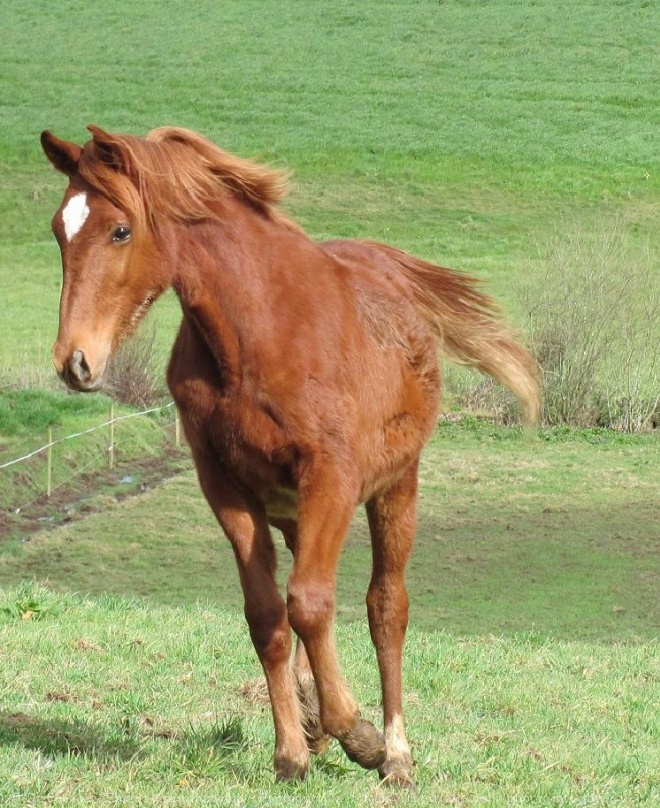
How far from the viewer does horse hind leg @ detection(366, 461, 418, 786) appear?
5.34m

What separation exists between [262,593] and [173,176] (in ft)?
5.11

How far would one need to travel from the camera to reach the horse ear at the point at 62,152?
14.2ft

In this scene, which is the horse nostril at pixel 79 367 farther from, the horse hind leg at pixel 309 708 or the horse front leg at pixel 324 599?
the horse hind leg at pixel 309 708

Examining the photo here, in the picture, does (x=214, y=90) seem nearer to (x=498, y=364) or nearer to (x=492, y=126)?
(x=492, y=126)

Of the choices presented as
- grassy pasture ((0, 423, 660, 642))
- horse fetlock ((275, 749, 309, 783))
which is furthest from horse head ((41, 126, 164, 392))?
grassy pasture ((0, 423, 660, 642))

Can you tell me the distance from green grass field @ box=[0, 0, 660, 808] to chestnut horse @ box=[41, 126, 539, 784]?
0.57 metres

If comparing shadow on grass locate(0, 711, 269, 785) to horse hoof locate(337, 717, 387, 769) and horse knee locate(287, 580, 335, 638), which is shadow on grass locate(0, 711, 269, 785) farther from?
horse knee locate(287, 580, 335, 638)

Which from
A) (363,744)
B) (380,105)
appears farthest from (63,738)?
(380,105)

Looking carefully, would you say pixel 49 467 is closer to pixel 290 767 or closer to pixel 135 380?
pixel 135 380

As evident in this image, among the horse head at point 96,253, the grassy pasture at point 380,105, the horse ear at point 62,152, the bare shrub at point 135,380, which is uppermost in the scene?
the horse ear at point 62,152

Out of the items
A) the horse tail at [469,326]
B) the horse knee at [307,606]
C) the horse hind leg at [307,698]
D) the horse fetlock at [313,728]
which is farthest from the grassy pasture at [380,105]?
the horse knee at [307,606]

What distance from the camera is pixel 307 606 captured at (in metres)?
4.44

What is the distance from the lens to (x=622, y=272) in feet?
78.8

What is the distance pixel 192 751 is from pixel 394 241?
36.0 meters
